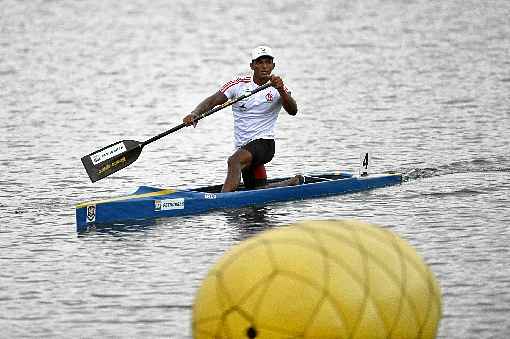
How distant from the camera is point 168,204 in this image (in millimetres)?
18125

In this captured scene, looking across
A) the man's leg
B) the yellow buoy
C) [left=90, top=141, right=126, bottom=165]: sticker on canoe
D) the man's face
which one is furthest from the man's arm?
the yellow buoy

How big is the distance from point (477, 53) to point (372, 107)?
34.2 feet

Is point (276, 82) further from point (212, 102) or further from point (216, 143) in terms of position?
point (216, 143)

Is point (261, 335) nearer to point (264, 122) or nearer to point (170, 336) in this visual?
point (170, 336)

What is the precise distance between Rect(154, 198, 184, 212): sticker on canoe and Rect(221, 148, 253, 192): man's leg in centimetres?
81

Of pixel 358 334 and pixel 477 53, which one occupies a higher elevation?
pixel 477 53

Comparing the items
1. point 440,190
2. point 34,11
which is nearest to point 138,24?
point 34,11

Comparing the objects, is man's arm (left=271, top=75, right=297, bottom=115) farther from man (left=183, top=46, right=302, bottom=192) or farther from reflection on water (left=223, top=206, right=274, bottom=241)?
reflection on water (left=223, top=206, right=274, bottom=241)

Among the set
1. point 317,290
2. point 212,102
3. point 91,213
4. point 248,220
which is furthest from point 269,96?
point 317,290

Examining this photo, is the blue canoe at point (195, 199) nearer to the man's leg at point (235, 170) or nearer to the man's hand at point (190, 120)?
the man's leg at point (235, 170)

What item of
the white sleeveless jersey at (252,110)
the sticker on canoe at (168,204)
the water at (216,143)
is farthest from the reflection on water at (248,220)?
the white sleeveless jersey at (252,110)

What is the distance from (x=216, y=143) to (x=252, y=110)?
6.78m

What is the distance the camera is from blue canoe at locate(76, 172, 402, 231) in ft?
57.8

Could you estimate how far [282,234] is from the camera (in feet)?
34.9
